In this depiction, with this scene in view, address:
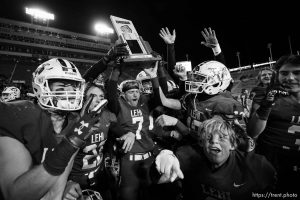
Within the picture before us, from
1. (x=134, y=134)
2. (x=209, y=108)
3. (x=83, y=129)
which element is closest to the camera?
(x=83, y=129)

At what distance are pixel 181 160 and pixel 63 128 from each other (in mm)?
1359

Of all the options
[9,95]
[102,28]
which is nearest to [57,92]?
[9,95]

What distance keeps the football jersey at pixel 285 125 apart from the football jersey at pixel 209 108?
0.48m

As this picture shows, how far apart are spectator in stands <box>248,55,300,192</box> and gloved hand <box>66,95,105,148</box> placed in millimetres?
1988

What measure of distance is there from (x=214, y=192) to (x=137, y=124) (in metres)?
2.04

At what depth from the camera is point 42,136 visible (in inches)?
80.2

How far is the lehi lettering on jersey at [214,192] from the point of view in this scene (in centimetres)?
223

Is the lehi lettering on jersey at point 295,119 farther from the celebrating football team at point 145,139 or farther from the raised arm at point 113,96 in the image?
the raised arm at point 113,96

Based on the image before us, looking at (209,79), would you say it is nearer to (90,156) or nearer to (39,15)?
(90,156)

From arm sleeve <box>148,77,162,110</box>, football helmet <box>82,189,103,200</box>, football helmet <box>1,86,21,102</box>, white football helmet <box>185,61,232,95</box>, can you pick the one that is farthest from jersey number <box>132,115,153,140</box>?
football helmet <box>1,86,21,102</box>

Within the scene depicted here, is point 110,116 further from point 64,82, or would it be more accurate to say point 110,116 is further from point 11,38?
point 11,38

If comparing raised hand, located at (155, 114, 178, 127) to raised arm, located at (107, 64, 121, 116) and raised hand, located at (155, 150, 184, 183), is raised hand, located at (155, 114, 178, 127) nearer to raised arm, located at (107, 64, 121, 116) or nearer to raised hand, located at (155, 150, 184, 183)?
raised arm, located at (107, 64, 121, 116)

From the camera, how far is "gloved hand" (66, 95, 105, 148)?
5.51ft

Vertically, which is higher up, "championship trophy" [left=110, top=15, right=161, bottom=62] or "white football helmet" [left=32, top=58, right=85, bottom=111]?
"championship trophy" [left=110, top=15, right=161, bottom=62]
